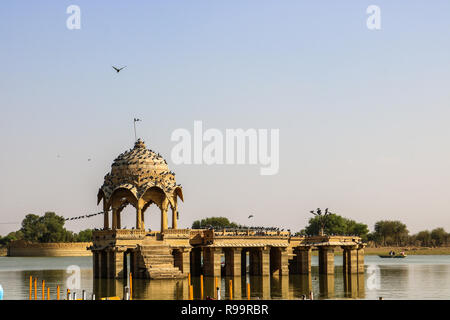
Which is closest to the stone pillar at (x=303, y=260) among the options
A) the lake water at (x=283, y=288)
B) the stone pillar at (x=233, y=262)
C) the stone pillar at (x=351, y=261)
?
the lake water at (x=283, y=288)

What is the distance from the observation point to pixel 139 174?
93.8 metres

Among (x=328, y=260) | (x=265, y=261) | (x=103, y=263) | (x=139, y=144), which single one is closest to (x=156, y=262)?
(x=103, y=263)

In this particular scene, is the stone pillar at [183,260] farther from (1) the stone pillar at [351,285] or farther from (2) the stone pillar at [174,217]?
(1) the stone pillar at [351,285]

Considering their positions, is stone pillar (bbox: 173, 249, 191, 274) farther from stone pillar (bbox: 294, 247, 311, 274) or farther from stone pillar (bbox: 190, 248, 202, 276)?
stone pillar (bbox: 294, 247, 311, 274)

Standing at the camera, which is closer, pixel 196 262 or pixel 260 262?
pixel 260 262

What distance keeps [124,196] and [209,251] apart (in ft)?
38.1

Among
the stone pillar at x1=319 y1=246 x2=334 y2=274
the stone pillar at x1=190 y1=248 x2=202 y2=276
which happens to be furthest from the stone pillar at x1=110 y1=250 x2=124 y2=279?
the stone pillar at x1=319 y1=246 x2=334 y2=274

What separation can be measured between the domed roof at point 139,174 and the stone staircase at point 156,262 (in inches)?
269

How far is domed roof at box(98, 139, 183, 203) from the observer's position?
93.5 metres

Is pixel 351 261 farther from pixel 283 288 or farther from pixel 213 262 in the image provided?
pixel 283 288

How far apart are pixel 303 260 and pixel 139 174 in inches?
919
